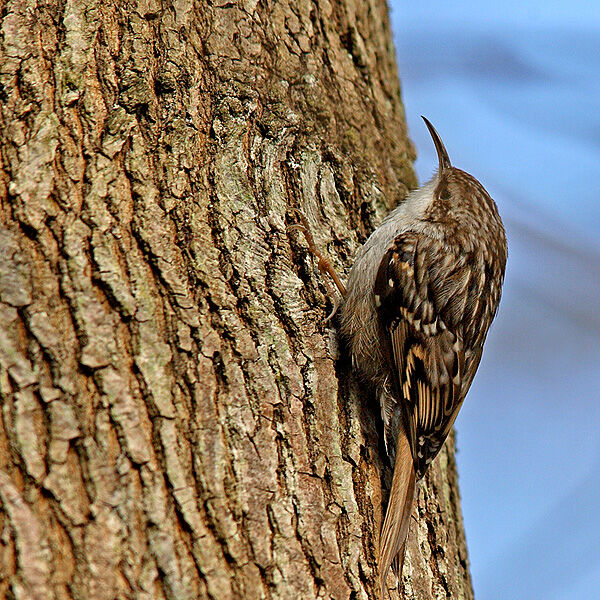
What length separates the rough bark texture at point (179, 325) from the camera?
1.29 metres

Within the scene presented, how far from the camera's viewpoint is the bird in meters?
2.03

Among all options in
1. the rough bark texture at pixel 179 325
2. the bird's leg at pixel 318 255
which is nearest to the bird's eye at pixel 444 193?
the rough bark texture at pixel 179 325

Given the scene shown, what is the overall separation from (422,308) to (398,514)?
0.77m

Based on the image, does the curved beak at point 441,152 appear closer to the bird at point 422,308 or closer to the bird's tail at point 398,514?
the bird at point 422,308

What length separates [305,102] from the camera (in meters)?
2.24

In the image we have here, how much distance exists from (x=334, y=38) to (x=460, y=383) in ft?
4.15

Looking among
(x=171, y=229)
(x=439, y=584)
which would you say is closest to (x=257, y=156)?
(x=171, y=229)

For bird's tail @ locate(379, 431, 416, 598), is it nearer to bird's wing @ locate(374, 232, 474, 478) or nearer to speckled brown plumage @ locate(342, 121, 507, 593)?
speckled brown plumage @ locate(342, 121, 507, 593)

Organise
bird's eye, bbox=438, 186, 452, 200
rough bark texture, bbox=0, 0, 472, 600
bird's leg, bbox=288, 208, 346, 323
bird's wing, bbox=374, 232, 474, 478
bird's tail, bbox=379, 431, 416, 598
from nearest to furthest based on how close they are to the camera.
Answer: rough bark texture, bbox=0, 0, 472, 600 < bird's tail, bbox=379, 431, 416, 598 < bird's leg, bbox=288, 208, 346, 323 < bird's wing, bbox=374, 232, 474, 478 < bird's eye, bbox=438, 186, 452, 200

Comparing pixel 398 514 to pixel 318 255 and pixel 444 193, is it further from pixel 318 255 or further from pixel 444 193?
pixel 444 193

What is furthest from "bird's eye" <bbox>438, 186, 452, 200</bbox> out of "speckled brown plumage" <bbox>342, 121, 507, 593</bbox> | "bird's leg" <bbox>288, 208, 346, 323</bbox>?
"bird's leg" <bbox>288, 208, 346, 323</bbox>

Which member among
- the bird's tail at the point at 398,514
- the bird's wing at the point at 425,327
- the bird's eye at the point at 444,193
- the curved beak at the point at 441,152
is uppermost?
the curved beak at the point at 441,152

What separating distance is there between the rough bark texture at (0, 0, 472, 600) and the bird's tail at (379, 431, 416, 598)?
1.7 inches

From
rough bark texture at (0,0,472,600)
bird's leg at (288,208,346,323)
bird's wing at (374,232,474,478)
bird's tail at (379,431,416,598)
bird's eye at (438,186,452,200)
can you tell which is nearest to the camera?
rough bark texture at (0,0,472,600)
